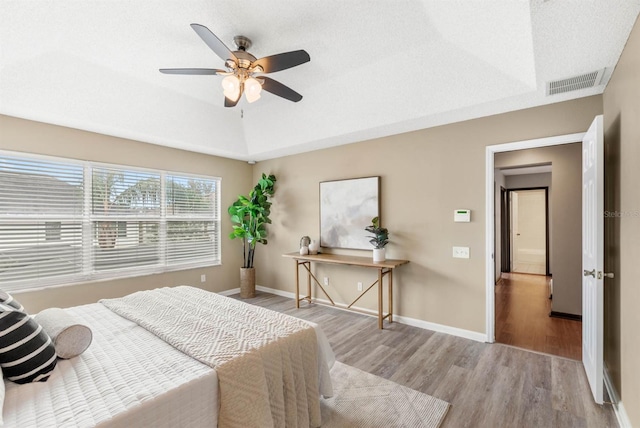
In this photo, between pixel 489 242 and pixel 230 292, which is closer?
pixel 489 242

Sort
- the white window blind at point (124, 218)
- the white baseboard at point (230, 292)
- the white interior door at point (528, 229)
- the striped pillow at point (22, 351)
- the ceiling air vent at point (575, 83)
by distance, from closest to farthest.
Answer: the striped pillow at point (22, 351)
the ceiling air vent at point (575, 83)
the white window blind at point (124, 218)
the white baseboard at point (230, 292)
the white interior door at point (528, 229)

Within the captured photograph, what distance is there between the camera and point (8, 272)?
3.16 metres

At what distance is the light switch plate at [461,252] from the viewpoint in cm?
334

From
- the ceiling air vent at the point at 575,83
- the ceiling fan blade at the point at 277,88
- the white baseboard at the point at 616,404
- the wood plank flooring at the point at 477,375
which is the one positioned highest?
the ceiling fan blade at the point at 277,88

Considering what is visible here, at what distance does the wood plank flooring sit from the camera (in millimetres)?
2020

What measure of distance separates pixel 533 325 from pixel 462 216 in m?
1.73

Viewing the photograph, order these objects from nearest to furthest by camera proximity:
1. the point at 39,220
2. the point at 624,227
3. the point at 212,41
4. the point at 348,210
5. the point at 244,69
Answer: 1. the point at 624,227
2. the point at 212,41
3. the point at 244,69
4. the point at 39,220
5. the point at 348,210

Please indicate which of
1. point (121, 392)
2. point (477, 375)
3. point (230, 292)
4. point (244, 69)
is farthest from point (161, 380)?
point (230, 292)

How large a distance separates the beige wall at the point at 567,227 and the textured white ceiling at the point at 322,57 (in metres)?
1.61

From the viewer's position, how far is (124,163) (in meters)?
4.01

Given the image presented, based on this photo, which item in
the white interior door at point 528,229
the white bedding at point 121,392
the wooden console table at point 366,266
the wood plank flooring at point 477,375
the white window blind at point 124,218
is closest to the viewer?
the white bedding at point 121,392

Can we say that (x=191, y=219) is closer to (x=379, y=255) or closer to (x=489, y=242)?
(x=379, y=255)

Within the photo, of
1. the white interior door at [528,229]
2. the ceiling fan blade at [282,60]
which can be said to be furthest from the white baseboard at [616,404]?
the white interior door at [528,229]

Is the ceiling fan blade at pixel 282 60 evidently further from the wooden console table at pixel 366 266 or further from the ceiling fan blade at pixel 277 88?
the wooden console table at pixel 366 266
